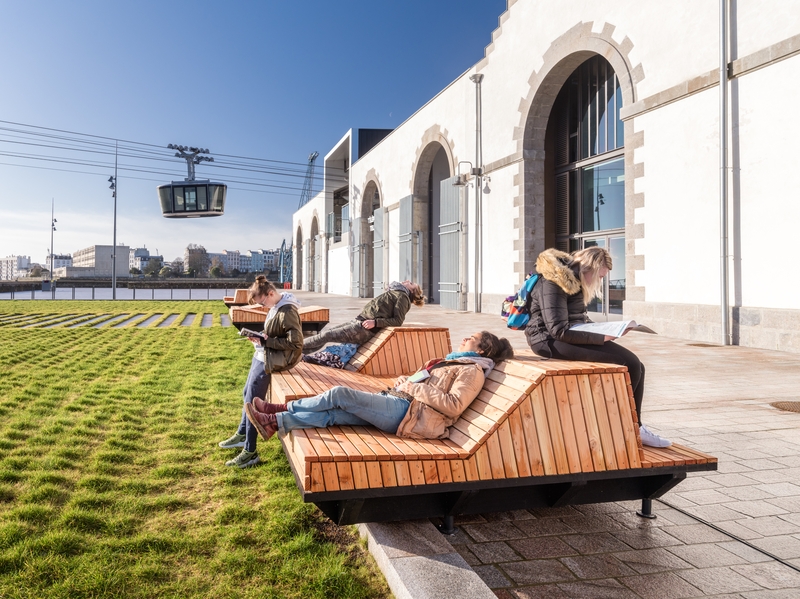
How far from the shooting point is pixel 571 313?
4.44 metres

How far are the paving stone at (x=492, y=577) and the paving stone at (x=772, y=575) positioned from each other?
3.56ft

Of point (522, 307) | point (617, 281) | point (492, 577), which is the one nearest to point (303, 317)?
point (617, 281)

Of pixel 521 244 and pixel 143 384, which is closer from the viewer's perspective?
pixel 143 384

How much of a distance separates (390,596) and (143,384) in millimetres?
6298

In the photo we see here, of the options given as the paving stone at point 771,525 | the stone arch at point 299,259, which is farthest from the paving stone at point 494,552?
the stone arch at point 299,259

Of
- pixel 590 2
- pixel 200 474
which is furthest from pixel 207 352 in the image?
pixel 590 2

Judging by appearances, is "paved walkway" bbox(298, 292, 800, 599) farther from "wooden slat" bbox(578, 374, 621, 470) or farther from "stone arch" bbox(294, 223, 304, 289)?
"stone arch" bbox(294, 223, 304, 289)

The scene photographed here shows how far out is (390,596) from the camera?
2.80 metres

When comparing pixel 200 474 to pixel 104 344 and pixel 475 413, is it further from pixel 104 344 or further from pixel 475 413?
pixel 104 344

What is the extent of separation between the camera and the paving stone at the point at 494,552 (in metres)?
3.10

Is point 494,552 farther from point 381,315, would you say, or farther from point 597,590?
point 381,315

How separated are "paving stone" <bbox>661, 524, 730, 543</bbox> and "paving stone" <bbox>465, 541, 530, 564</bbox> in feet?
2.84

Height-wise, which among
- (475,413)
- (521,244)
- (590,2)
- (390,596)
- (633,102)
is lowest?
(390,596)

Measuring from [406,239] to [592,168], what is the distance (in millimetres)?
11249
